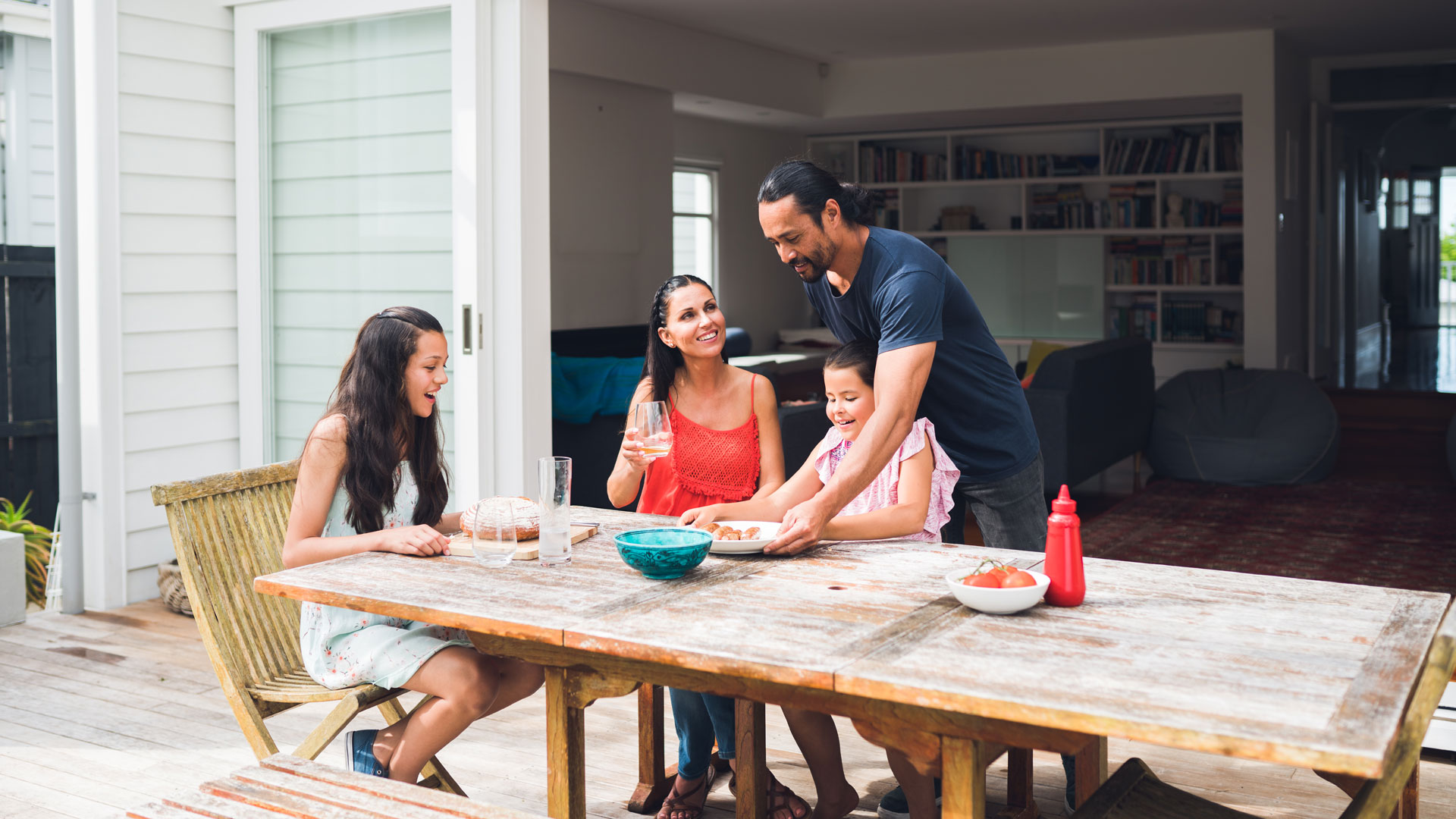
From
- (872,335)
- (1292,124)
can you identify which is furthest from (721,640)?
(1292,124)

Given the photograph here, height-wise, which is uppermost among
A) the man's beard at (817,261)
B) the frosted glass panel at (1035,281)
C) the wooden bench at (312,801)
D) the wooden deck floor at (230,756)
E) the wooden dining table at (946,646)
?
the frosted glass panel at (1035,281)

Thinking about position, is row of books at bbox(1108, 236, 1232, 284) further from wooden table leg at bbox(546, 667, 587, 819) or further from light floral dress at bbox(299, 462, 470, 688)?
wooden table leg at bbox(546, 667, 587, 819)

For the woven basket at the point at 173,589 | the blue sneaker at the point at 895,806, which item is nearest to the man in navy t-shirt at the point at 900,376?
the blue sneaker at the point at 895,806

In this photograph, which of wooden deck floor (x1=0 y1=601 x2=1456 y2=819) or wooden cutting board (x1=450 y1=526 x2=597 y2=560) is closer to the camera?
wooden cutting board (x1=450 y1=526 x2=597 y2=560)

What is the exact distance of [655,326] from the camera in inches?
106

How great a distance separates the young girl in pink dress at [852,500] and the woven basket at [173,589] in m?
2.60

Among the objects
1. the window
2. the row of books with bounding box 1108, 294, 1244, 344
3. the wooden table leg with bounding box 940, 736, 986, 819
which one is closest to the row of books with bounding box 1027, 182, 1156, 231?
the row of books with bounding box 1108, 294, 1244, 344

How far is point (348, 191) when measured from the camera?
4.39 metres

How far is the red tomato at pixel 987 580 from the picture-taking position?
179cm

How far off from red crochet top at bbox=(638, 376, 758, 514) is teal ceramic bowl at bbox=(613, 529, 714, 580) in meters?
0.65

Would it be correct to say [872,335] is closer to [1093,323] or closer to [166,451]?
[166,451]

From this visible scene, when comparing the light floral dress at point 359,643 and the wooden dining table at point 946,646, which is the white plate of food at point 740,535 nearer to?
the wooden dining table at point 946,646

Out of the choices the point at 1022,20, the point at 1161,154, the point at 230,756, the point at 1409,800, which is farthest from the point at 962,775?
the point at 1161,154

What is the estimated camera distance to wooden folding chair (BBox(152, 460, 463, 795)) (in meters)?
2.29
